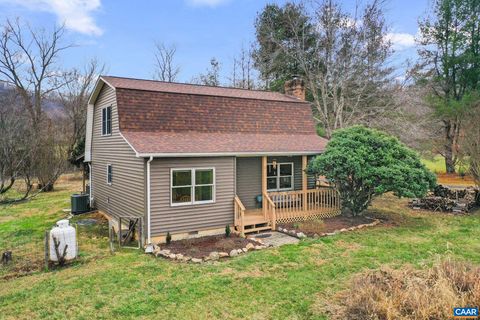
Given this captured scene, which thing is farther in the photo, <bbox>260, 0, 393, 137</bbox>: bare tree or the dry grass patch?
<bbox>260, 0, 393, 137</bbox>: bare tree

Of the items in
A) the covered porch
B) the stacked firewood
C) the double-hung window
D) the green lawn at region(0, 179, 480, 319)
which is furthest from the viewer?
the stacked firewood

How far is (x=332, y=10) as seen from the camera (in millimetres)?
21219

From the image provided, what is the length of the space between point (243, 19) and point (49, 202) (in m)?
21.5

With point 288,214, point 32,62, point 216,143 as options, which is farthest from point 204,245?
point 32,62

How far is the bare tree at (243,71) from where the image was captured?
2816 cm

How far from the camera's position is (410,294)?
461cm

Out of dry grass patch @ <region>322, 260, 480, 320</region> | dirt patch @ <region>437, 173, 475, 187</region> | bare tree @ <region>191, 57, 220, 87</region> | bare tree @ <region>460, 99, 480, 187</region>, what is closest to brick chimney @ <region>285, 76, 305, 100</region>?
bare tree @ <region>460, 99, 480, 187</region>

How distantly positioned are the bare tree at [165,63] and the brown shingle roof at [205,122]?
19785 mm

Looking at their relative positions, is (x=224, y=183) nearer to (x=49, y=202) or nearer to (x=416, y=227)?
(x=416, y=227)

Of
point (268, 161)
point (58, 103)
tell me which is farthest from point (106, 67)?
point (268, 161)

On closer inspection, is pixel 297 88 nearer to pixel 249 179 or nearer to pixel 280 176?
pixel 280 176

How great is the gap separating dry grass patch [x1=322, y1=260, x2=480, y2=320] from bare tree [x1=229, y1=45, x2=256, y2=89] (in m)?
24.3

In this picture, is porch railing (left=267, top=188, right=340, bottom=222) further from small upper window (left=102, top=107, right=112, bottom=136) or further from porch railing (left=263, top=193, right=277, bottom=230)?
small upper window (left=102, top=107, right=112, bottom=136)

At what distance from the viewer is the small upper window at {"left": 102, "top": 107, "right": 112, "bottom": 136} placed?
11.6 metres
